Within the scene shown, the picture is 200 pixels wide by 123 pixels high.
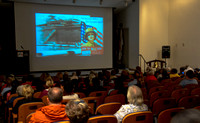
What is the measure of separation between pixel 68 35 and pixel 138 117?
941 centimetres

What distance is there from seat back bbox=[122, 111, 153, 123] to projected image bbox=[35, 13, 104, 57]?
9172mm

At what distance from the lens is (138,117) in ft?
6.41

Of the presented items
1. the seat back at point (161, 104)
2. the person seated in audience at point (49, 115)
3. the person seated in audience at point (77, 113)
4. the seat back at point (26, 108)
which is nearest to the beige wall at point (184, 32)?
the seat back at point (161, 104)

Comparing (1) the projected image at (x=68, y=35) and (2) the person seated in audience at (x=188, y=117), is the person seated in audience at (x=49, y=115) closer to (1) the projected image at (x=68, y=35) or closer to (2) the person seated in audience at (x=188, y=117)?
(2) the person seated in audience at (x=188, y=117)

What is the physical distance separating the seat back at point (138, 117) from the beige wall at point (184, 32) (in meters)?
8.20

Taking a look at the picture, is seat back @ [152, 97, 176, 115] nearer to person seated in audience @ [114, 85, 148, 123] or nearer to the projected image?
person seated in audience @ [114, 85, 148, 123]

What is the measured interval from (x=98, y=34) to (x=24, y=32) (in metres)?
4.57

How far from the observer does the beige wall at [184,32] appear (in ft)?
29.4

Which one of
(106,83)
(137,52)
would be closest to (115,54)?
(137,52)

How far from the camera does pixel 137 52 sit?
35.9 feet

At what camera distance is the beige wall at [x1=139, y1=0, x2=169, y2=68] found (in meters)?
10.7

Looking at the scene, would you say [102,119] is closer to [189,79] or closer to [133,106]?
[133,106]

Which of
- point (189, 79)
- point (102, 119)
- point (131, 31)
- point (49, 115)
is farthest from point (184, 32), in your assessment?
point (49, 115)

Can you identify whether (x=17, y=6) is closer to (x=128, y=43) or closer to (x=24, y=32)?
(x=24, y=32)
